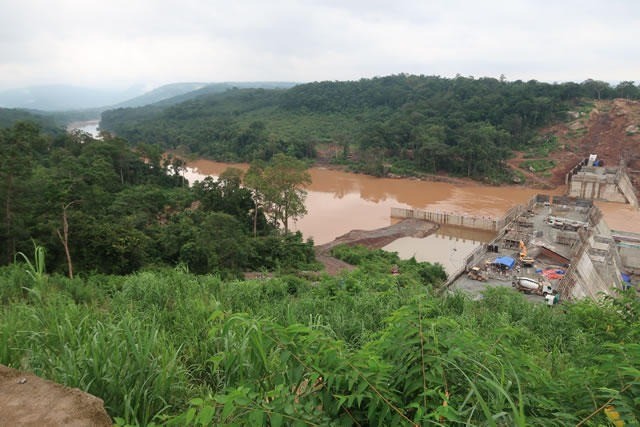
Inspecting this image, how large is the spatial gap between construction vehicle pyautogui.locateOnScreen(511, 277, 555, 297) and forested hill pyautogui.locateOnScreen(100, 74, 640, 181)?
24.9 metres

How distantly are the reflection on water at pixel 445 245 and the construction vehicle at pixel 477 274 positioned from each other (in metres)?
3.58

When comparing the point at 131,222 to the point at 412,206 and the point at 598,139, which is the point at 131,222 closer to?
the point at 412,206

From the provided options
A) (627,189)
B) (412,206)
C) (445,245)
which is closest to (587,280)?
(445,245)

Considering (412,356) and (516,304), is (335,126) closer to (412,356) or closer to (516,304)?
(516,304)

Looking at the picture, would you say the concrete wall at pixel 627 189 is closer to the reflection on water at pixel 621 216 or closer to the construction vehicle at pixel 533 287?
the reflection on water at pixel 621 216

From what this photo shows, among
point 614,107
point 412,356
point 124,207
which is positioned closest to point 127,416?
point 412,356

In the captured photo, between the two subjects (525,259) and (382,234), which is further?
(382,234)

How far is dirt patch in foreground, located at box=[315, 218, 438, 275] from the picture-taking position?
76.5 ft

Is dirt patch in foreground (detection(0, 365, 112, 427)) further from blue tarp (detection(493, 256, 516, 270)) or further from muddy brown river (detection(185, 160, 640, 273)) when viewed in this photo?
muddy brown river (detection(185, 160, 640, 273))

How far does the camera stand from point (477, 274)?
54.5 feet

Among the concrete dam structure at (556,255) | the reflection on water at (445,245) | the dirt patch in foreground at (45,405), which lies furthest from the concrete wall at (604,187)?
the dirt patch in foreground at (45,405)

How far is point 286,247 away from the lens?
1806 centimetres

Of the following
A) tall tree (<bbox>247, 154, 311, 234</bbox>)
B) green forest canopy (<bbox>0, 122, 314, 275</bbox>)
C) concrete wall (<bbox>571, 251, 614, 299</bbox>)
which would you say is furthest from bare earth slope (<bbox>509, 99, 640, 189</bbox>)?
green forest canopy (<bbox>0, 122, 314, 275</bbox>)

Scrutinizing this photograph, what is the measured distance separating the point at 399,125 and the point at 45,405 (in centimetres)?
4676
